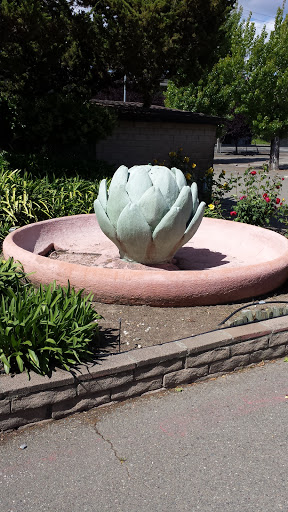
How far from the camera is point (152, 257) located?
542 cm

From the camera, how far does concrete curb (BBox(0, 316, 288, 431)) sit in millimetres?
3240

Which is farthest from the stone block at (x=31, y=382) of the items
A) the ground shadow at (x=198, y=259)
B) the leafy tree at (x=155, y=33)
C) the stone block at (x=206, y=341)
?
the leafy tree at (x=155, y=33)

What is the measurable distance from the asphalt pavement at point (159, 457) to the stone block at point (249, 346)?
387 millimetres

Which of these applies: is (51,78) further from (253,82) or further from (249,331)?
(253,82)

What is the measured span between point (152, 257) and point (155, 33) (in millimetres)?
5863

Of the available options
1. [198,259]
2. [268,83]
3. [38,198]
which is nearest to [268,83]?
[268,83]

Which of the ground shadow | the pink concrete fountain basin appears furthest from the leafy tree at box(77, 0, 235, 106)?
the ground shadow

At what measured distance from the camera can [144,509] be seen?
2631 mm

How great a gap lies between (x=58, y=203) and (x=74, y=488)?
20.4 feet

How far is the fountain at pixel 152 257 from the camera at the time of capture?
4676 mm

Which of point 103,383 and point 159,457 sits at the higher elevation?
point 103,383

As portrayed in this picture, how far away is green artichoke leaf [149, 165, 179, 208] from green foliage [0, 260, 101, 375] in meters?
1.75

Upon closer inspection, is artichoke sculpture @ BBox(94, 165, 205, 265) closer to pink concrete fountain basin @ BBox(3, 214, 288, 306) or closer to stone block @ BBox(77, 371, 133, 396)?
pink concrete fountain basin @ BBox(3, 214, 288, 306)

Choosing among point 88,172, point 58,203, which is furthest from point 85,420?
point 88,172
